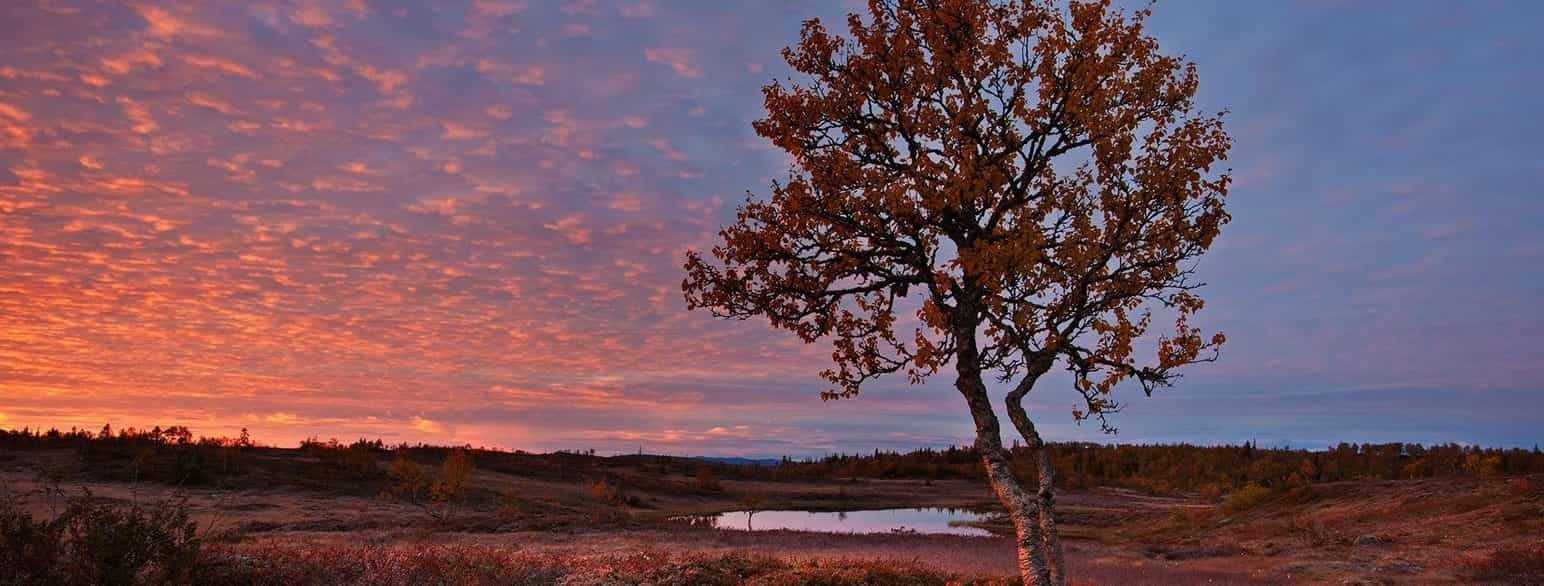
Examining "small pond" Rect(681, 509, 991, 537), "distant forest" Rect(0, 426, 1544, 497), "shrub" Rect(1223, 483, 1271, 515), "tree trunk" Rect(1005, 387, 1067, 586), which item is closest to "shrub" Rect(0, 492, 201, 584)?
"tree trunk" Rect(1005, 387, 1067, 586)

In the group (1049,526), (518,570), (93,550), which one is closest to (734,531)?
(518,570)

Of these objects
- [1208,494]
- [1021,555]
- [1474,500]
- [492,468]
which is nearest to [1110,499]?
[1208,494]

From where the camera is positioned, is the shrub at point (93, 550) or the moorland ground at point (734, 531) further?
the moorland ground at point (734, 531)

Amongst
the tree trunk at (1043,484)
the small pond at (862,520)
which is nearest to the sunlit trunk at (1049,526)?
the tree trunk at (1043,484)

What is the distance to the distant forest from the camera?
41.4m

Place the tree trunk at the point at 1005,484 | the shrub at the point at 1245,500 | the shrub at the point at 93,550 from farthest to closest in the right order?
1. the shrub at the point at 1245,500
2. the tree trunk at the point at 1005,484
3. the shrub at the point at 93,550

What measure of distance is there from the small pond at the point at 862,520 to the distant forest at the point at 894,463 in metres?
7.49

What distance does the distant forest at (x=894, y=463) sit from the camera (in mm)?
41375

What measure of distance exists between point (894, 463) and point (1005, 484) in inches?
3150

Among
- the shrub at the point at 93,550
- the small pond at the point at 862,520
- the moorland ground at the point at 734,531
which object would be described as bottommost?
the small pond at the point at 862,520

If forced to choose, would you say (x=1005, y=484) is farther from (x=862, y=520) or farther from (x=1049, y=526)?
(x=862, y=520)

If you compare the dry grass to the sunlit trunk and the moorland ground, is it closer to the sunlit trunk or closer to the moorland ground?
the moorland ground

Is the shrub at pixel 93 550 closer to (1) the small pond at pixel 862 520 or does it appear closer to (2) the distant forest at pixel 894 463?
(2) the distant forest at pixel 894 463

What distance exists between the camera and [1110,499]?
6206 centimetres
